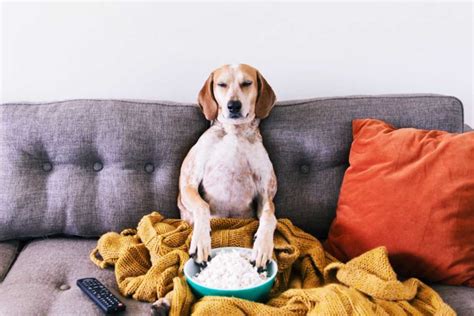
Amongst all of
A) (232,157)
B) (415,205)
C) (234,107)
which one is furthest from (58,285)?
(415,205)

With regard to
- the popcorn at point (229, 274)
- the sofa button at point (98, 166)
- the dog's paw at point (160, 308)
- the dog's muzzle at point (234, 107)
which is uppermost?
the dog's muzzle at point (234, 107)

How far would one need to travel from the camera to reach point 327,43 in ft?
7.86

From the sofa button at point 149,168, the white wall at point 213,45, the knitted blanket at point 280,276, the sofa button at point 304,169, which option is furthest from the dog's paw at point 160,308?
the white wall at point 213,45

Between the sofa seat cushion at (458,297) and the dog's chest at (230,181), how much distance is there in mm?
694

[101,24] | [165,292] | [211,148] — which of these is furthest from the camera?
[101,24]

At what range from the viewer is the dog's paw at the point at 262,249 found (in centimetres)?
172

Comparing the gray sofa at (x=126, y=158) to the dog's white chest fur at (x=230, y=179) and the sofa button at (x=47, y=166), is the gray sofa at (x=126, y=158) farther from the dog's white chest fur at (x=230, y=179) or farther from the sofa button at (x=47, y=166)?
the dog's white chest fur at (x=230, y=179)

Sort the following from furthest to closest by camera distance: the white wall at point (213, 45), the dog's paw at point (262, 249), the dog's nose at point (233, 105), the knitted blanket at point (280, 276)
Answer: the white wall at point (213, 45) < the dog's nose at point (233, 105) < the dog's paw at point (262, 249) < the knitted blanket at point (280, 276)

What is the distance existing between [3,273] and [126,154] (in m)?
0.58

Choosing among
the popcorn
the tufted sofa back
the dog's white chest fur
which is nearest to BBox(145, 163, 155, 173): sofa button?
the tufted sofa back

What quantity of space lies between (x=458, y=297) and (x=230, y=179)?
837 mm

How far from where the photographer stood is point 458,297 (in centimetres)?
168

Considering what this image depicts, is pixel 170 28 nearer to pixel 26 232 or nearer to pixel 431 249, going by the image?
pixel 26 232

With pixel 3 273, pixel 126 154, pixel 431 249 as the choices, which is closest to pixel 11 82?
pixel 126 154
